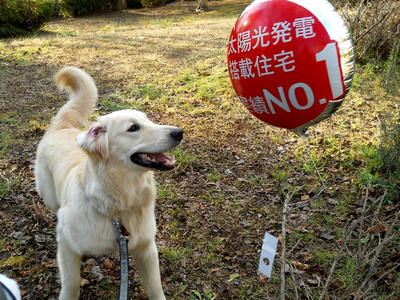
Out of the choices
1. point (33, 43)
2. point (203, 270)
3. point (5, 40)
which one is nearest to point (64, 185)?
point (203, 270)

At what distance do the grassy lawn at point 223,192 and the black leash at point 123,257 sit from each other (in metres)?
0.70

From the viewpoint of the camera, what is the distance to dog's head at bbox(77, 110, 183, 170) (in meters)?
2.35

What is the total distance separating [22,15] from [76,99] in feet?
34.4

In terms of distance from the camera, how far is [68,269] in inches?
98.7

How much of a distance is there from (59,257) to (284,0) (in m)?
2.40

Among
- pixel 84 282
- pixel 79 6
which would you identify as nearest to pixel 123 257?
pixel 84 282

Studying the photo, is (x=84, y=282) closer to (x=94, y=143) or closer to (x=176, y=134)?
(x=94, y=143)

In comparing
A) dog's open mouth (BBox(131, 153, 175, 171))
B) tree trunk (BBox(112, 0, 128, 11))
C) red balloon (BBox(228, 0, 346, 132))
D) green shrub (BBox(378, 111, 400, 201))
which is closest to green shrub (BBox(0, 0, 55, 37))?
tree trunk (BBox(112, 0, 128, 11))

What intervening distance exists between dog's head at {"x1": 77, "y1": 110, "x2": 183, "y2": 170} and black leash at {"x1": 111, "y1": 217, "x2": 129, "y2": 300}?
1.41 feet

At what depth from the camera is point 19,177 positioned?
4.14 meters

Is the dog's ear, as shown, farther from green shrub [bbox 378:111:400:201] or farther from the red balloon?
green shrub [bbox 378:111:400:201]

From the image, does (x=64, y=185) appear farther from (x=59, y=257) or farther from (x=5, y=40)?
(x=5, y=40)

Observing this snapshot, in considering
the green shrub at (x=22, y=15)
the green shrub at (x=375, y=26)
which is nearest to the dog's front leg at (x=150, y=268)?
the green shrub at (x=375, y=26)

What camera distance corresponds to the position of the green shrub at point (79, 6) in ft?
55.2
